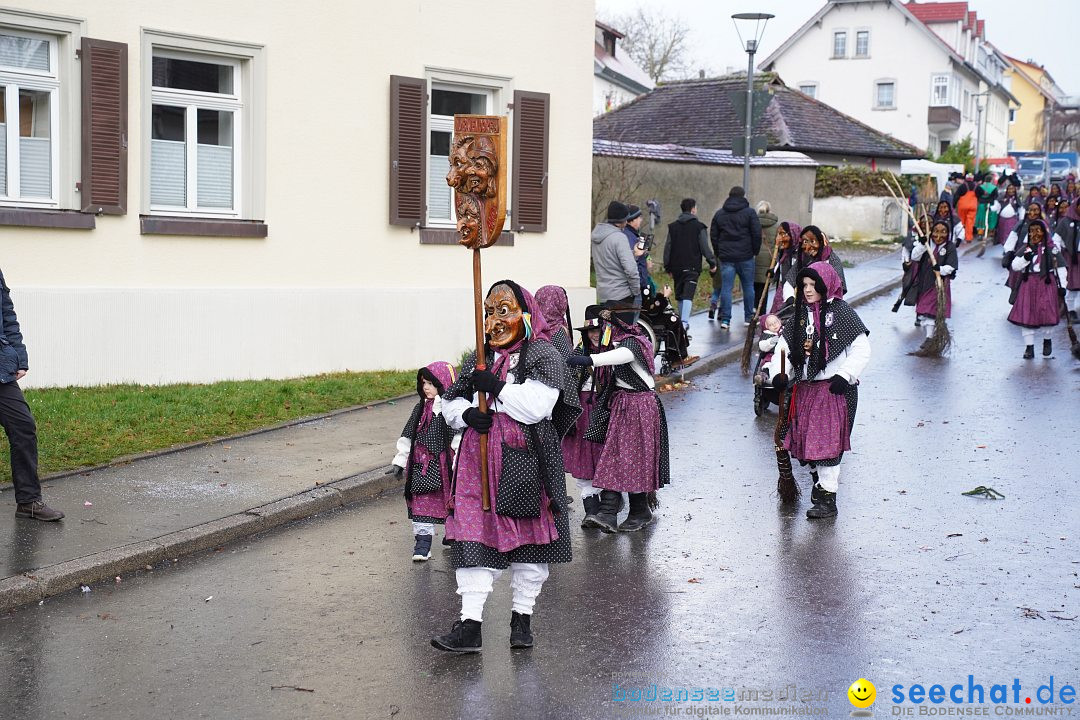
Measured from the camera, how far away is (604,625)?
6.38 meters

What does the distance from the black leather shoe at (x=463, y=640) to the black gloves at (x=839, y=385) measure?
12.1 ft

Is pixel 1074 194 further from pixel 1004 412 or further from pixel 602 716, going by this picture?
pixel 602 716

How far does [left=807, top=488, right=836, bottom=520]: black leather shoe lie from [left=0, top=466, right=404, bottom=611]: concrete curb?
304 cm

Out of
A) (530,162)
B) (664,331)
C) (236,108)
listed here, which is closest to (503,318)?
(664,331)

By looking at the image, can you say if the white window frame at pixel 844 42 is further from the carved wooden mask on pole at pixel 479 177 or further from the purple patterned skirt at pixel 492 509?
the purple patterned skirt at pixel 492 509

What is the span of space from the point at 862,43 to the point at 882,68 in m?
1.75

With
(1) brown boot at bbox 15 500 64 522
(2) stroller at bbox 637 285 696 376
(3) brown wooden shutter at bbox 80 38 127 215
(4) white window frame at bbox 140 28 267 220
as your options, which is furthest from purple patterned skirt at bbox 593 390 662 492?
(4) white window frame at bbox 140 28 267 220

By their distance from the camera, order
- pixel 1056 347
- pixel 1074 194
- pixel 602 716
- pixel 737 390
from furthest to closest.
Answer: pixel 1074 194
pixel 1056 347
pixel 737 390
pixel 602 716

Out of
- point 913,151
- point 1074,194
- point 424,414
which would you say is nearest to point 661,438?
point 424,414

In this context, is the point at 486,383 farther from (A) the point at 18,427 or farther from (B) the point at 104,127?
(B) the point at 104,127

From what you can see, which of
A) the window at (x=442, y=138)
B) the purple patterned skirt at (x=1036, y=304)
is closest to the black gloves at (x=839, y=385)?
the window at (x=442, y=138)

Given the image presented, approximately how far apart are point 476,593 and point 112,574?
2.48 metres

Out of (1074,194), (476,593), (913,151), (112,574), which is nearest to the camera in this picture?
(476,593)

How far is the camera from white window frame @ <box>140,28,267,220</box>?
13023 mm
